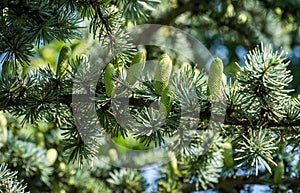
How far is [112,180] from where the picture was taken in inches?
47.6

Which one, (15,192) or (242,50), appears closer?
(15,192)

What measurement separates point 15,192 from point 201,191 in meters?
0.52

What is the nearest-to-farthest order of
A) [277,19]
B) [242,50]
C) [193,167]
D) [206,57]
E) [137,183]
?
1. [193,167]
2. [137,183]
3. [206,57]
4. [277,19]
5. [242,50]

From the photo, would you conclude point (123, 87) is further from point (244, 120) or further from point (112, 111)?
point (244, 120)

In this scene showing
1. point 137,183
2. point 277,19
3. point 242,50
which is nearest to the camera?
Answer: point 137,183

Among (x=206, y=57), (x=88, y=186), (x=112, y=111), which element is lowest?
(x=88, y=186)

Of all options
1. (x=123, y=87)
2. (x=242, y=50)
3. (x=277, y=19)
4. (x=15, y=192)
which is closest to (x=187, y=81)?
(x=123, y=87)

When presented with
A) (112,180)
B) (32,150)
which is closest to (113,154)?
(112,180)

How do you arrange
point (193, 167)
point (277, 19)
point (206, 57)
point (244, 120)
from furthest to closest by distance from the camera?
point (277, 19)
point (206, 57)
point (193, 167)
point (244, 120)

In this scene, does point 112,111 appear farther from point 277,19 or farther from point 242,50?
point 242,50

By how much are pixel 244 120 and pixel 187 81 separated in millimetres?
77

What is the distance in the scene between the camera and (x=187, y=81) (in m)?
0.68

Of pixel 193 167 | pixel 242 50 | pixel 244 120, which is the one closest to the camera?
pixel 244 120

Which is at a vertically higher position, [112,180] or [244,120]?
[244,120]
